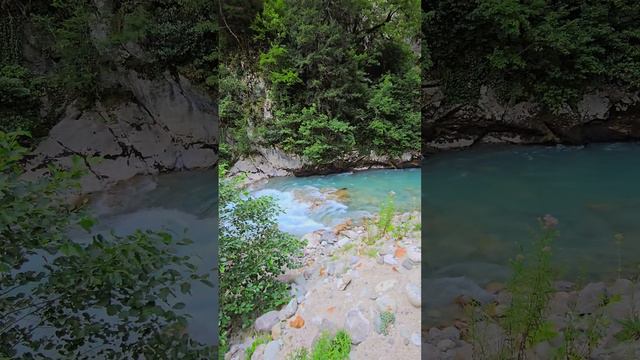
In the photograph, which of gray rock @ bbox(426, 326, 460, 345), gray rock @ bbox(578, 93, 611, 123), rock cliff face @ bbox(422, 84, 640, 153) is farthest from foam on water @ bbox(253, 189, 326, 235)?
gray rock @ bbox(578, 93, 611, 123)

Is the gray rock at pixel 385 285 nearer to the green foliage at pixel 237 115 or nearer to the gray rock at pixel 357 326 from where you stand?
the gray rock at pixel 357 326

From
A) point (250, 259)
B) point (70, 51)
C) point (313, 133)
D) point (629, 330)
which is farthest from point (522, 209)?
point (70, 51)

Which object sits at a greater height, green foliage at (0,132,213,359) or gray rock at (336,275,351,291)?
green foliage at (0,132,213,359)

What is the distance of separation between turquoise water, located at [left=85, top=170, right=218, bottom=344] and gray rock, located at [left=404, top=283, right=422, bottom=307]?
720 millimetres

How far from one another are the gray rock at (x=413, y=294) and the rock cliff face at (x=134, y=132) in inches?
52.2

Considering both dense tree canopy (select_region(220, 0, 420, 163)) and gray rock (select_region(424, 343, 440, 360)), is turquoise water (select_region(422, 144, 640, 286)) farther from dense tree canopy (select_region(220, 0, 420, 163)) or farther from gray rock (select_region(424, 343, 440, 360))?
dense tree canopy (select_region(220, 0, 420, 163))

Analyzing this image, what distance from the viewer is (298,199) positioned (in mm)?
1831

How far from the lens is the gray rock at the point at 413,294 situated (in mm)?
1694

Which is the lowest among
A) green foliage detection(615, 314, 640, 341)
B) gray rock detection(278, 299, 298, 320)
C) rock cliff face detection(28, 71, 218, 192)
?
green foliage detection(615, 314, 640, 341)

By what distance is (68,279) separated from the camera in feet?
3.97

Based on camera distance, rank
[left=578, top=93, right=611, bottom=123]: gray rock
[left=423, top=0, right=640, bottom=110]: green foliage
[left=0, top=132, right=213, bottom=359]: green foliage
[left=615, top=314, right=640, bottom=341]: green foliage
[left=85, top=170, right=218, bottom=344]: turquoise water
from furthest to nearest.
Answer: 1. [left=578, top=93, right=611, bottom=123]: gray rock
2. [left=423, top=0, right=640, bottom=110]: green foliage
3. [left=85, top=170, right=218, bottom=344]: turquoise water
4. [left=615, top=314, right=640, bottom=341]: green foliage
5. [left=0, top=132, right=213, bottom=359]: green foliage

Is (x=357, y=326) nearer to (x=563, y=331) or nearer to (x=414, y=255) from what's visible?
(x=414, y=255)

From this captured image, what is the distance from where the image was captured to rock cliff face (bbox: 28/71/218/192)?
2551mm

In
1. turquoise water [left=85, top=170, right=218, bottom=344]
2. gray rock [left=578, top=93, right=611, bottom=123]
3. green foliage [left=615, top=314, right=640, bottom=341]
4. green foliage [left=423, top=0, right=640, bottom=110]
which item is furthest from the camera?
gray rock [left=578, top=93, right=611, bottom=123]
